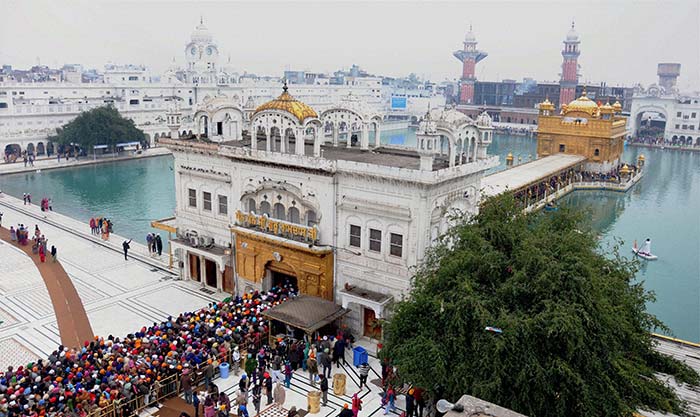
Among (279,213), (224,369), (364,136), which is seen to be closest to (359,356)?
(224,369)

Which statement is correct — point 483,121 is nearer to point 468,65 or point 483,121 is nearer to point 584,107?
point 584,107

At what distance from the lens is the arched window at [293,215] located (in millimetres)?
22823

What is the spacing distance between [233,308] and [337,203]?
5.49 m

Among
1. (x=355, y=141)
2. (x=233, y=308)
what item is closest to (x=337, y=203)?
(x=233, y=308)

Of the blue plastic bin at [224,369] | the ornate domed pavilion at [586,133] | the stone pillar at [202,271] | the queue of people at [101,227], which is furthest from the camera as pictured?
the ornate domed pavilion at [586,133]

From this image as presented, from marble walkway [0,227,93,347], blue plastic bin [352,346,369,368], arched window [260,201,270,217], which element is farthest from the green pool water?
arched window [260,201,270,217]

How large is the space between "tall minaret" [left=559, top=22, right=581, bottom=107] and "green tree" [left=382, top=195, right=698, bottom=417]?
112326mm

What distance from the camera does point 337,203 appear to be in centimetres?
2108

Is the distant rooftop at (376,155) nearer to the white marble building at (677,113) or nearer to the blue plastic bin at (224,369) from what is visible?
the blue plastic bin at (224,369)

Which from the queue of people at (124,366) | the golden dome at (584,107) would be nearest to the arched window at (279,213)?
the queue of people at (124,366)

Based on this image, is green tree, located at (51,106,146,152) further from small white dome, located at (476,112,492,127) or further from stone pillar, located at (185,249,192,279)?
small white dome, located at (476,112,492,127)

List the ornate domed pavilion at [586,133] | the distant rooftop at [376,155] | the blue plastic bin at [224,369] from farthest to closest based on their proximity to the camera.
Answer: the ornate domed pavilion at [586,133]
the distant rooftop at [376,155]
the blue plastic bin at [224,369]

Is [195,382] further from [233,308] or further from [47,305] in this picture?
[47,305]

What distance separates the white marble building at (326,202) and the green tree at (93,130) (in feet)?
124
